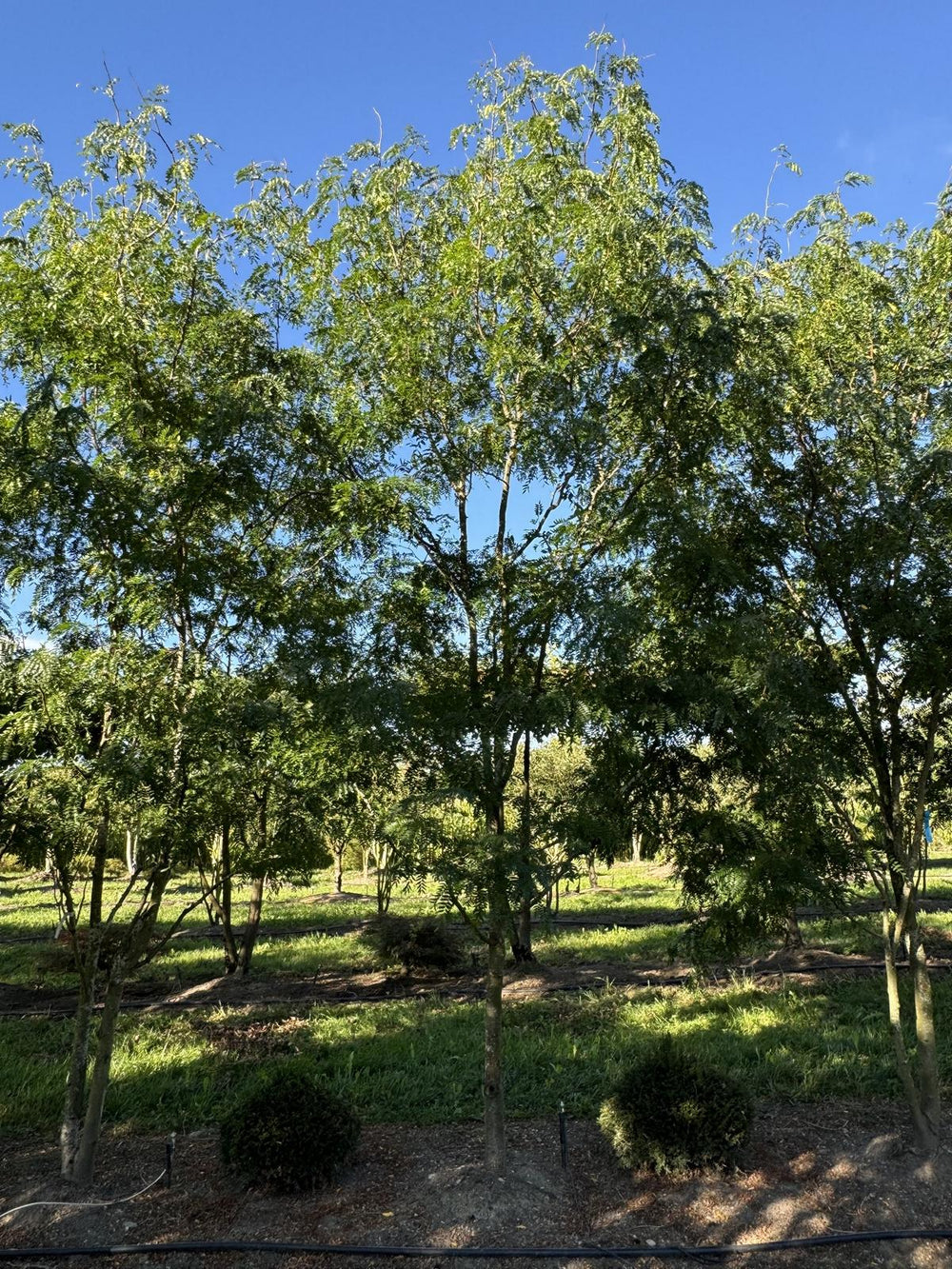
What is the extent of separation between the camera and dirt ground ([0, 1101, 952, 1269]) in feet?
18.8

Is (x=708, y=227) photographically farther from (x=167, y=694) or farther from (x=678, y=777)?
(x=167, y=694)

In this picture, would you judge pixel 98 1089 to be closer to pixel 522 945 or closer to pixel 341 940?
pixel 522 945

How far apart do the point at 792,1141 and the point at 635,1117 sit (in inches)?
61.8

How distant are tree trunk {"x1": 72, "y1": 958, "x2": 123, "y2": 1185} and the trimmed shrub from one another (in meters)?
8.16

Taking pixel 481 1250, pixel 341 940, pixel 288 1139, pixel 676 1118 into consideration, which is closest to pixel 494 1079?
pixel 481 1250

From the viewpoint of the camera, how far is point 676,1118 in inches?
264

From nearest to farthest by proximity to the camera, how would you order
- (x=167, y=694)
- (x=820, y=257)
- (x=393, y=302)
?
(x=167, y=694) < (x=393, y=302) < (x=820, y=257)

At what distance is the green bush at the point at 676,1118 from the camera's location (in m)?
6.66

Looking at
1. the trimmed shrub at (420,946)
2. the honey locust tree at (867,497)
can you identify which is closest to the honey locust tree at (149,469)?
the honey locust tree at (867,497)

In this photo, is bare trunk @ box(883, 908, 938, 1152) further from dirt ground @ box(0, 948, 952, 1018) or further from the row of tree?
dirt ground @ box(0, 948, 952, 1018)

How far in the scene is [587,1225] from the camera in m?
6.10

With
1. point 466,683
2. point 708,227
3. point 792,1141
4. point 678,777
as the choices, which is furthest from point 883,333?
point 792,1141

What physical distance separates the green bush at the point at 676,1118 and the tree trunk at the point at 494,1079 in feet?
3.15

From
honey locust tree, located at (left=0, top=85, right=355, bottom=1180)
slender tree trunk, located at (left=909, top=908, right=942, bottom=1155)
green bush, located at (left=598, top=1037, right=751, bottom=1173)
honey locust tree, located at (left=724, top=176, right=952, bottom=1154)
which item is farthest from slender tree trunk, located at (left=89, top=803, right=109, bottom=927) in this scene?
slender tree trunk, located at (left=909, top=908, right=942, bottom=1155)
